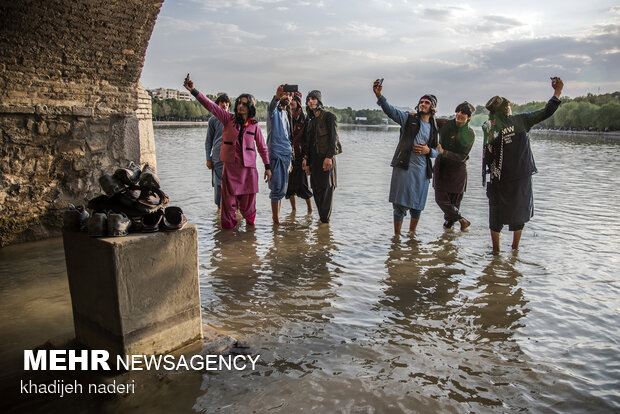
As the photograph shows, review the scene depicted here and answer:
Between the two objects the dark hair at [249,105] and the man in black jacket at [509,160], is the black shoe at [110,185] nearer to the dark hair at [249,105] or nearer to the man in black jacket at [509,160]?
the dark hair at [249,105]

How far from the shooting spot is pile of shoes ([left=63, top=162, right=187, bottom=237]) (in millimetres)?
2566

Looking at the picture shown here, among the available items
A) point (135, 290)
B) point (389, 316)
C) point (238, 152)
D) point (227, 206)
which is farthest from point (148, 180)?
point (227, 206)

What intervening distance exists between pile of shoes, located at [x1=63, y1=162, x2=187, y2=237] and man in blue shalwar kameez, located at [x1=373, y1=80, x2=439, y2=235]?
3.67m

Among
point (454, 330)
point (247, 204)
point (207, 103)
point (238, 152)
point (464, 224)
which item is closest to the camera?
point (454, 330)

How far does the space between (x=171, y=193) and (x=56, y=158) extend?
349 cm

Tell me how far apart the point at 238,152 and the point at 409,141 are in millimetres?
2217

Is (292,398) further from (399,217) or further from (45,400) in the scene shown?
(399,217)

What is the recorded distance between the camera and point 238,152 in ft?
19.1

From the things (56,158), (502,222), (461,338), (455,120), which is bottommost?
Result: (461,338)

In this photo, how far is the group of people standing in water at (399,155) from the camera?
5.16 m

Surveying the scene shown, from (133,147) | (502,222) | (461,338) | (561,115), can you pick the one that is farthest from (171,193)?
(561,115)

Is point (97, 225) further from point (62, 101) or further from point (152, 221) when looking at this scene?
point (62, 101)

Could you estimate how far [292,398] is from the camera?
8.48 ft

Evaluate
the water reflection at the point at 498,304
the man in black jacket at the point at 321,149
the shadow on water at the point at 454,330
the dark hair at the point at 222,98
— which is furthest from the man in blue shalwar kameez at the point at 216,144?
the water reflection at the point at 498,304
